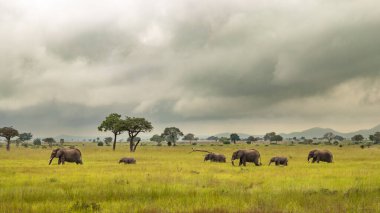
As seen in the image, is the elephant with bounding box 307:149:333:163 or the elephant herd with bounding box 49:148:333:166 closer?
the elephant herd with bounding box 49:148:333:166

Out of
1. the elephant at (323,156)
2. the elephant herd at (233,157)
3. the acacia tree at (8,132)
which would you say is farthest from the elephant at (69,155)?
the acacia tree at (8,132)

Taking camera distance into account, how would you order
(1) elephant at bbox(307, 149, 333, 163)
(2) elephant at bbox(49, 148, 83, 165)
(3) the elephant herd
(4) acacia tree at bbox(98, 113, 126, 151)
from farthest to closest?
1. (4) acacia tree at bbox(98, 113, 126, 151)
2. (1) elephant at bbox(307, 149, 333, 163)
3. (2) elephant at bbox(49, 148, 83, 165)
4. (3) the elephant herd

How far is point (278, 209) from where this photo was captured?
12.1m

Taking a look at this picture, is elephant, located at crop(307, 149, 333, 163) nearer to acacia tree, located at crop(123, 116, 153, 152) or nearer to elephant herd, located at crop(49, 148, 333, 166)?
elephant herd, located at crop(49, 148, 333, 166)

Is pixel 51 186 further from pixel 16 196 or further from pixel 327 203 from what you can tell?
pixel 327 203

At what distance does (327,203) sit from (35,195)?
1136cm

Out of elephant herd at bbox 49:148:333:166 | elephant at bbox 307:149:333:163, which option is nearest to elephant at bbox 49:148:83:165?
elephant herd at bbox 49:148:333:166

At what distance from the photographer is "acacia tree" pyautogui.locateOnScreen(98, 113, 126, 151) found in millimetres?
88875

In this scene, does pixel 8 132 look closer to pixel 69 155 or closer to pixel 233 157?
pixel 69 155

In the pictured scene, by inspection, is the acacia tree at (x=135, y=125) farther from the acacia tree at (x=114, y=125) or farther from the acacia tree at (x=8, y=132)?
the acacia tree at (x=8, y=132)

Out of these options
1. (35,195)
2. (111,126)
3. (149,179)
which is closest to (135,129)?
(111,126)

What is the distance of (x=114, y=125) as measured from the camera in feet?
295

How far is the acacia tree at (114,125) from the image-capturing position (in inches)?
3499

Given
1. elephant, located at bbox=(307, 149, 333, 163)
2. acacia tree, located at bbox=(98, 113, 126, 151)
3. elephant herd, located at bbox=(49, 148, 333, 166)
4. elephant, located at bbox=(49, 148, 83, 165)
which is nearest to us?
elephant herd, located at bbox=(49, 148, 333, 166)
